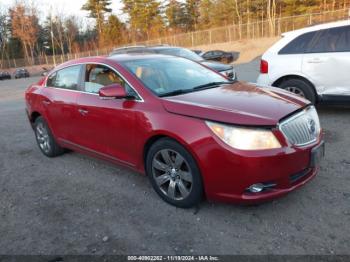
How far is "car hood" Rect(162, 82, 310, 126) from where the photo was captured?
9.42 feet

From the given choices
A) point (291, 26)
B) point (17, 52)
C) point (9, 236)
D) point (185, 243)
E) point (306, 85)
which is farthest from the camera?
point (17, 52)

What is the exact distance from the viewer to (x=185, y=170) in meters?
3.25

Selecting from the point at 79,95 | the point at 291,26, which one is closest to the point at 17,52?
the point at 291,26

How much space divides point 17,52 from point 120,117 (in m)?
67.6

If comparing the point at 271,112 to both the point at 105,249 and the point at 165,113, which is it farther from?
the point at 105,249

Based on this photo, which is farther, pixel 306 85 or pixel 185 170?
pixel 306 85

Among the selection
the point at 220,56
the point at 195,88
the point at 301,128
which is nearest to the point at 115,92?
the point at 195,88

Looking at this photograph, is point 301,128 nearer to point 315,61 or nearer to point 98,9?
point 315,61

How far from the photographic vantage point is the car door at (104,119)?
11.9ft

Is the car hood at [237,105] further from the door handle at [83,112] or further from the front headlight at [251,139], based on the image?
the door handle at [83,112]

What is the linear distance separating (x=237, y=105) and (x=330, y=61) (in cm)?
373

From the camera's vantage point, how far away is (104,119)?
3871 millimetres

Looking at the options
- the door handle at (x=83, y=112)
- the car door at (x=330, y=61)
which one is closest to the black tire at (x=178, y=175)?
the door handle at (x=83, y=112)

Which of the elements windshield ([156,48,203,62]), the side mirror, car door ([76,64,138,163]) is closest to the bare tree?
windshield ([156,48,203,62])
